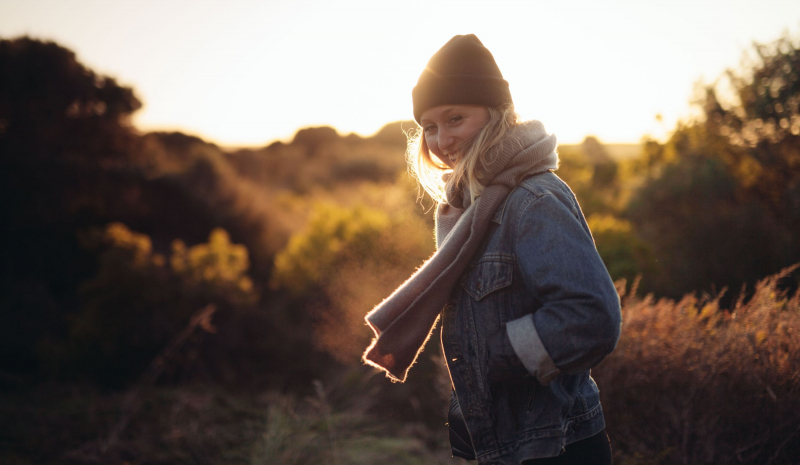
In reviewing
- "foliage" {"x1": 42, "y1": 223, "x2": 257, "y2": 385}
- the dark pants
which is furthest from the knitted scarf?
"foliage" {"x1": 42, "y1": 223, "x2": 257, "y2": 385}

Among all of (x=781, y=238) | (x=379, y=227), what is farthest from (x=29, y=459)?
(x=781, y=238)

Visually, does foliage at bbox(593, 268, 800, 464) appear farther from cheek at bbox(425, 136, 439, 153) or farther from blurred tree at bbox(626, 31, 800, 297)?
cheek at bbox(425, 136, 439, 153)

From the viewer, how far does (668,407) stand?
260cm

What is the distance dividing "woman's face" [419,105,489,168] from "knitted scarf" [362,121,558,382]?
0.37ft

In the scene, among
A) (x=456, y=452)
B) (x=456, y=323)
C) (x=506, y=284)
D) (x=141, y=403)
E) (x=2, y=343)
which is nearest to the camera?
(x=506, y=284)

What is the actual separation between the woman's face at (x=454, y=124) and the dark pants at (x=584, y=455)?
2.83ft

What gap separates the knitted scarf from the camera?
48.9 inches

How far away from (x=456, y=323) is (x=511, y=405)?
263 mm

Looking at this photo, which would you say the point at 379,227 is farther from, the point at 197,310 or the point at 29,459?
the point at 29,459

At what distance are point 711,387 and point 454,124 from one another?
7.23 ft

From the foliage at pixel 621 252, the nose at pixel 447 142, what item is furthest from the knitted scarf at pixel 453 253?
the foliage at pixel 621 252

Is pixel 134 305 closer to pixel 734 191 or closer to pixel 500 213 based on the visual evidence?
pixel 500 213

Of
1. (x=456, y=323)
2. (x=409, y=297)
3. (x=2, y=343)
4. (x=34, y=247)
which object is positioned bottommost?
(x=456, y=323)

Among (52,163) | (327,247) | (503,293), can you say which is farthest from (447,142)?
(52,163)
